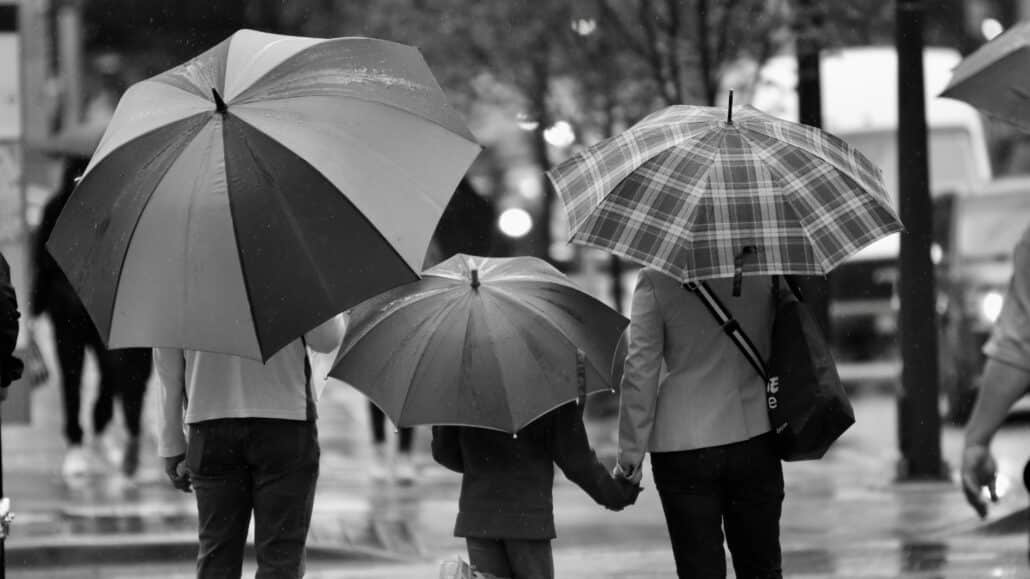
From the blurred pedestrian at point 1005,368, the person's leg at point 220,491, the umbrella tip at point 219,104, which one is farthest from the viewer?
the person's leg at point 220,491

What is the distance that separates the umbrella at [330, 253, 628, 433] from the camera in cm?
567

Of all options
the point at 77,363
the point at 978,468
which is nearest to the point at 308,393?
the point at 978,468

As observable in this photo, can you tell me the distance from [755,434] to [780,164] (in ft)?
2.94

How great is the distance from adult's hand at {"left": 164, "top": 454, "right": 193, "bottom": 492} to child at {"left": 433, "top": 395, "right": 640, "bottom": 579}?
0.91 m

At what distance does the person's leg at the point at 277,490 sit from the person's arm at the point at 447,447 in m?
0.45

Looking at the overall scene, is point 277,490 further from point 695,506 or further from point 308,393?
Result: point 695,506

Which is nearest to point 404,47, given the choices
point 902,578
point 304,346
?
point 304,346

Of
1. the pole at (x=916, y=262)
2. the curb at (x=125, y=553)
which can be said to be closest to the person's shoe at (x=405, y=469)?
the curb at (x=125, y=553)

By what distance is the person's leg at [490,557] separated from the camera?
19.2 ft

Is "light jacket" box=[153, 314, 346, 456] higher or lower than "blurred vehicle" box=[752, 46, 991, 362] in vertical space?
lower

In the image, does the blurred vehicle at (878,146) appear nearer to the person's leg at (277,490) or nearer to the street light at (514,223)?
the street light at (514,223)

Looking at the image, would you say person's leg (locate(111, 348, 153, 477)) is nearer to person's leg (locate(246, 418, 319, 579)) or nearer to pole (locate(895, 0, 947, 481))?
pole (locate(895, 0, 947, 481))

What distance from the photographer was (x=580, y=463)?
19.0 feet

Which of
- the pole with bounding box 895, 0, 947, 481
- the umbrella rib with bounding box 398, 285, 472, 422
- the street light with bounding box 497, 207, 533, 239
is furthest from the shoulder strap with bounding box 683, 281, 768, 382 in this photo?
the street light with bounding box 497, 207, 533, 239
